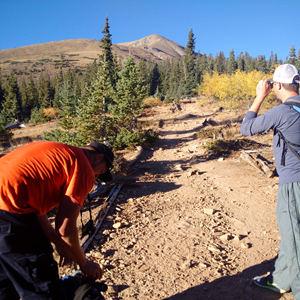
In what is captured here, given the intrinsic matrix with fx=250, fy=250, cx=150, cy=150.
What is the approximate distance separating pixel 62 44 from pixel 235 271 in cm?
22212

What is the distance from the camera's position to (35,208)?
1.67 metres

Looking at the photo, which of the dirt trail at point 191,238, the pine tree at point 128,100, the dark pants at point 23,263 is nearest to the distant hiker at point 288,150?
the dirt trail at point 191,238

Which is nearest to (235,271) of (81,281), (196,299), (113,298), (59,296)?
(196,299)

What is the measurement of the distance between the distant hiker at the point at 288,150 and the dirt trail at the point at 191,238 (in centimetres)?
65

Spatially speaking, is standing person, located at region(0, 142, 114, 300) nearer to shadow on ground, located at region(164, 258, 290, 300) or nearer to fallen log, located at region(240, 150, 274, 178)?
shadow on ground, located at region(164, 258, 290, 300)

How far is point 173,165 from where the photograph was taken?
32.1 ft

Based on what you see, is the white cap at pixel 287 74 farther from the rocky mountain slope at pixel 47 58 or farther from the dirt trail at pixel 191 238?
the rocky mountain slope at pixel 47 58

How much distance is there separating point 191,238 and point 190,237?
4 centimetres

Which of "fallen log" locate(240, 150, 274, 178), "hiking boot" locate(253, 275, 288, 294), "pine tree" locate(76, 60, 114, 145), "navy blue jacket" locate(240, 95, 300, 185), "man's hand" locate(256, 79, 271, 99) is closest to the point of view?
"navy blue jacket" locate(240, 95, 300, 185)

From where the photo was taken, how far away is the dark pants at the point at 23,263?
1.55 metres

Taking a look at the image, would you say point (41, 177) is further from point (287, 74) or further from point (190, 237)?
point (190, 237)

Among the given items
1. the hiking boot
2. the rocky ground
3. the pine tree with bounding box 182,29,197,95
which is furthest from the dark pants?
the pine tree with bounding box 182,29,197,95

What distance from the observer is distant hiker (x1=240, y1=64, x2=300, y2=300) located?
2.32 m

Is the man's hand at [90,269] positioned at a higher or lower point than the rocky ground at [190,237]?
higher
